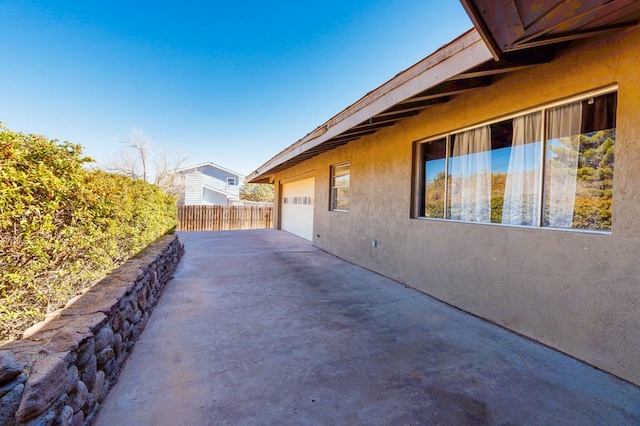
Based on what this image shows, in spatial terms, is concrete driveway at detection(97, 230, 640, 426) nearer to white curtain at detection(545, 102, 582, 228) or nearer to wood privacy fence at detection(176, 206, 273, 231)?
white curtain at detection(545, 102, 582, 228)

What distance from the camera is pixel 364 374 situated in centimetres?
→ 247

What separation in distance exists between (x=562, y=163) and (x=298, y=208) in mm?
10038

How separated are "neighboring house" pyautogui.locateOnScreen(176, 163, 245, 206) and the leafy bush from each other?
800 inches

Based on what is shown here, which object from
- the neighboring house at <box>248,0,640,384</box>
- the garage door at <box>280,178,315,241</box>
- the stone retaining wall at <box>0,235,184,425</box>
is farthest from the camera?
the garage door at <box>280,178,315,241</box>

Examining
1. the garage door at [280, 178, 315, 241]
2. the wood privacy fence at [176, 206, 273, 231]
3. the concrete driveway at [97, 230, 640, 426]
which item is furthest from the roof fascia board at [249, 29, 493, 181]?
the wood privacy fence at [176, 206, 273, 231]

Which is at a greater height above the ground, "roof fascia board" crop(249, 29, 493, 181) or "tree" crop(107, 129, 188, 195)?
"tree" crop(107, 129, 188, 195)

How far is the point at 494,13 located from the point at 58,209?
368cm

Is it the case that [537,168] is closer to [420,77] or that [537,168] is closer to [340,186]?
[420,77]

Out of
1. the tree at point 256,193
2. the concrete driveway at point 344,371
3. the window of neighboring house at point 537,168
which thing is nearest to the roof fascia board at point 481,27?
the window of neighboring house at point 537,168

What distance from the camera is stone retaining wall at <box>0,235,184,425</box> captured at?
1.37 metres

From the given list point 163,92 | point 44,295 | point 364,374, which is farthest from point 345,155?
point 163,92

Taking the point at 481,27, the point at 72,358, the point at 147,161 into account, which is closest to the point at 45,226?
the point at 72,358

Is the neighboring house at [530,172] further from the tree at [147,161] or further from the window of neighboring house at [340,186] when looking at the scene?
the tree at [147,161]

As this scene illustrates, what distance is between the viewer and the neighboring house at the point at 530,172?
2.41 m
